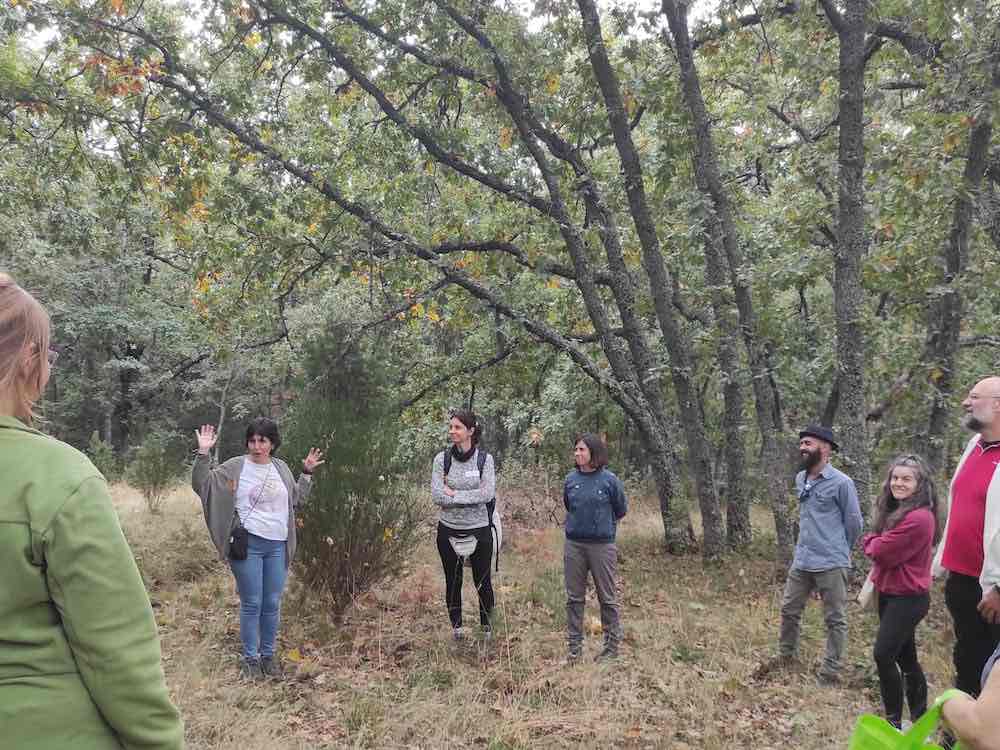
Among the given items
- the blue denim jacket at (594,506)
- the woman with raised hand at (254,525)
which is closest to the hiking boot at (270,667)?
the woman with raised hand at (254,525)

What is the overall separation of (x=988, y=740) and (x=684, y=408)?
28.3 feet

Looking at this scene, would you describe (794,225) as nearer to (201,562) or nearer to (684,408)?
(684,408)

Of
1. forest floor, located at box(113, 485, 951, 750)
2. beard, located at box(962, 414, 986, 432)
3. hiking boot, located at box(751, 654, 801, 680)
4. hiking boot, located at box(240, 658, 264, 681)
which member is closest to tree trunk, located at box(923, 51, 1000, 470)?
forest floor, located at box(113, 485, 951, 750)

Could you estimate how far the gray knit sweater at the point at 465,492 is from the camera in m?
5.71

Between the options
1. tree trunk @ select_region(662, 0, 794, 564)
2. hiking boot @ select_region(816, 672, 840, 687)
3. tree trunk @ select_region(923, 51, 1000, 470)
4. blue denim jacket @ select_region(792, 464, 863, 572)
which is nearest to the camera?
blue denim jacket @ select_region(792, 464, 863, 572)

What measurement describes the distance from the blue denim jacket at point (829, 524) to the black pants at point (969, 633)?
4.24 ft

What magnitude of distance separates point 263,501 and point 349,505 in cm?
118

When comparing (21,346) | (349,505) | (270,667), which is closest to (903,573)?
(349,505)

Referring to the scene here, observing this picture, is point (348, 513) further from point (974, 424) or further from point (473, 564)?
point (974, 424)

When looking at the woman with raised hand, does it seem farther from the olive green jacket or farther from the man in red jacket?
the man in red jacket

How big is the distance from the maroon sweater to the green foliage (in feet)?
12.2

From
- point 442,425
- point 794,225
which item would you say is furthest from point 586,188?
point 442,425

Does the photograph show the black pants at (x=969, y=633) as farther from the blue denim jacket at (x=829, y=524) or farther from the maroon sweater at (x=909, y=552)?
the blue denim jacket at (x=829, y=524)

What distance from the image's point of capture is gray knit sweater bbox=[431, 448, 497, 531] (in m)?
5.71
